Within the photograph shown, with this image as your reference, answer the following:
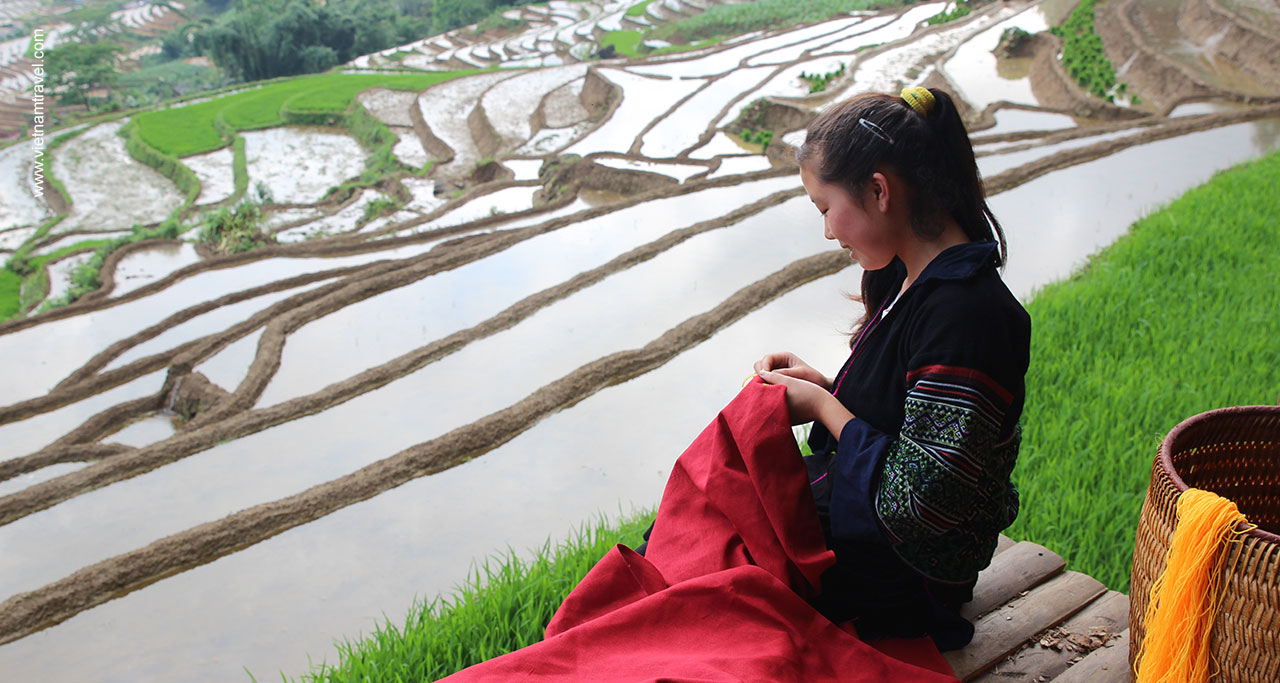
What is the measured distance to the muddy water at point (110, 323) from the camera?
20.0 ft

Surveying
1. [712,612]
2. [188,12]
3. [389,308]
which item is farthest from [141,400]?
[188,12]

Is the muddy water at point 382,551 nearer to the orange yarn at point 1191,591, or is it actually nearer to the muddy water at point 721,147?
the orange yarn at point 1191,591

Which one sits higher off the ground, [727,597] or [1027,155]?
[727,597]

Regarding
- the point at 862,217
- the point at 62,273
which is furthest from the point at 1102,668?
the point at 62,273

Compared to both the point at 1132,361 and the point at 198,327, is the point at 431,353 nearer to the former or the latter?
the point at 198,327

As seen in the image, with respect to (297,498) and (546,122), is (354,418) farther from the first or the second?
(546,122)

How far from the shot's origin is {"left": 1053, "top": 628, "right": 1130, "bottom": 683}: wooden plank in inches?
56.8

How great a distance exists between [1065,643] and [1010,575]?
0.20 meters

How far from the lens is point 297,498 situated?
3.31 m

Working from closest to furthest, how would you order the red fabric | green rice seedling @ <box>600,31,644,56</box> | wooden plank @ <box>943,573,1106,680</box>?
the red fabric, wooden plank @ <box>943,573,1106,680</box>, green rice seedling @ <box>600,31,644,56</box>

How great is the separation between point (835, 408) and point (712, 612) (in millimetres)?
390

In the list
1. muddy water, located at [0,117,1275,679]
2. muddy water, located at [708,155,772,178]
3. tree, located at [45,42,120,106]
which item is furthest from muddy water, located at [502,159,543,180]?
tree, located at [45,42,120,106]

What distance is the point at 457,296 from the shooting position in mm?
5676

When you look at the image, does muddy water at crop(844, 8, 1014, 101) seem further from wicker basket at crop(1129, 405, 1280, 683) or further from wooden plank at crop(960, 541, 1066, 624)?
wicker basket at crop(1129, 405, 1280, 683)
